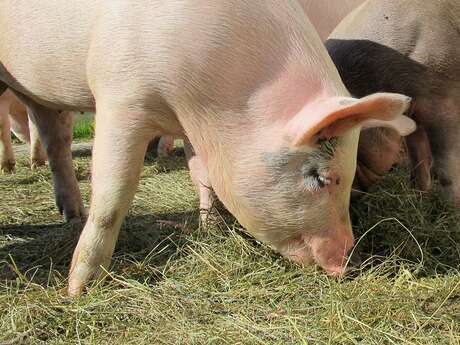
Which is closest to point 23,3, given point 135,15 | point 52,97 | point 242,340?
point 52,97

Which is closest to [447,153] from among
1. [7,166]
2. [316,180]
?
[316,180]

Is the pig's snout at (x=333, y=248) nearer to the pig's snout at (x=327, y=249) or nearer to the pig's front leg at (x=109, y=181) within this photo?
the pig's snout at (x=327, y=249)

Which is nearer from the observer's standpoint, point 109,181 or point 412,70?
point 109,181

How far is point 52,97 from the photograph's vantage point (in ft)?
11.8

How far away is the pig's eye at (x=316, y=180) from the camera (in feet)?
9.40

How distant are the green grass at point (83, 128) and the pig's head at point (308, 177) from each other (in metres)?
6.94

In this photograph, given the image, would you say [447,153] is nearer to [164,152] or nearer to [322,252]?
[322,252]

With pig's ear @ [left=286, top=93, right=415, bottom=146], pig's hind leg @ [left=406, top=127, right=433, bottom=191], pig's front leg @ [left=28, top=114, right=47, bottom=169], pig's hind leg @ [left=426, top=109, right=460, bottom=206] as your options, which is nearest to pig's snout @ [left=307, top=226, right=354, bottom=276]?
pig's ear @ [left=286, top=93, right=415, bottom=146]

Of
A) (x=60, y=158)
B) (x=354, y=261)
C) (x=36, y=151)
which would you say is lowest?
(x=36, y=151)

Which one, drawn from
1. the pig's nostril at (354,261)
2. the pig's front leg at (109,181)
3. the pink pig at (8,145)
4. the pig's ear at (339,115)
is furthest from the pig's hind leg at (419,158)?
the pink pig at (8,145)

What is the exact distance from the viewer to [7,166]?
6742 millimetres

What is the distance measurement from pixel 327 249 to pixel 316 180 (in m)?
0.33

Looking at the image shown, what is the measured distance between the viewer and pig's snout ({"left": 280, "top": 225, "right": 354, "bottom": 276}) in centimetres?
304

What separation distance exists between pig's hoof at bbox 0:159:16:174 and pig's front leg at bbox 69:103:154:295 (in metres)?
3.79
